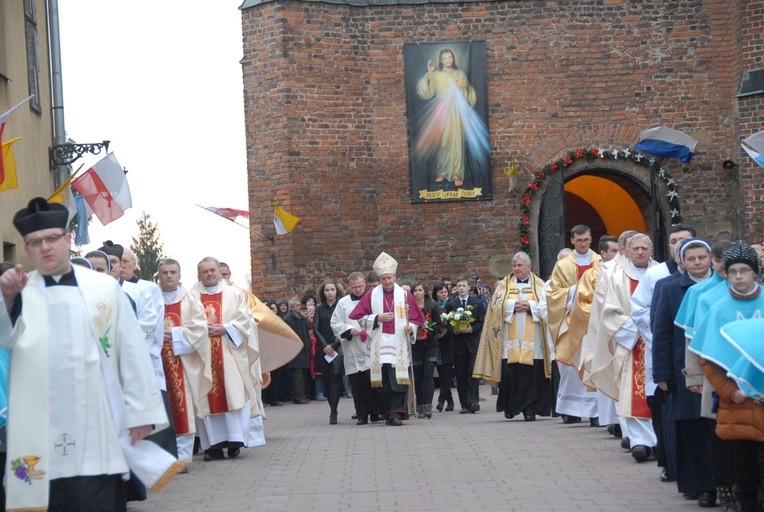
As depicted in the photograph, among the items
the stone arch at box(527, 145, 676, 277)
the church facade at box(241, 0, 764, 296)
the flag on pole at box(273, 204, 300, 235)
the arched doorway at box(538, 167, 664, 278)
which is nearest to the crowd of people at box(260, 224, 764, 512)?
the flag on pole at box(273, 204, 300, 235)

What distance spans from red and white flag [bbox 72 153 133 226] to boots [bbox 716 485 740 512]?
1228 cm

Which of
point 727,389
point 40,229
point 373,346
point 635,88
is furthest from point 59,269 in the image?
point 635,88

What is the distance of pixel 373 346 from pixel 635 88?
11.4m

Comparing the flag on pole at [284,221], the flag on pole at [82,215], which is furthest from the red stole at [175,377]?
the flag on pole at [284,221]

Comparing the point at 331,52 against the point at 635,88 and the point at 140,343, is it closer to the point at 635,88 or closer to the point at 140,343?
the point at 635,88

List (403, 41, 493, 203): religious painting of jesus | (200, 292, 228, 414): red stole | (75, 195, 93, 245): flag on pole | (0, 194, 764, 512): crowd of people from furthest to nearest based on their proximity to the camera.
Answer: (403, 41, 493, 203): religious painting of jesus, (75, 195, 93, 245): flag on pole, (200, 292, 228, 414): red stole, (0, 194, 764, 512): crowd of people

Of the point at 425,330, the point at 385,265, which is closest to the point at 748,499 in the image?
the point at 385,265

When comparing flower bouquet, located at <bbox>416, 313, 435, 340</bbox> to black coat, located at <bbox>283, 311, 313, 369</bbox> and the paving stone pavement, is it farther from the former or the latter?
black coat, located at <bbox>283, 311, 313, 369</bbox>

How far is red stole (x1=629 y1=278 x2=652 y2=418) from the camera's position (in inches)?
462

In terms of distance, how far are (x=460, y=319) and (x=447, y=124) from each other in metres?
8.29

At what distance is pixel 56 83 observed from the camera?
22.3 m

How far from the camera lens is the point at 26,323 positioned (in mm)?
6871

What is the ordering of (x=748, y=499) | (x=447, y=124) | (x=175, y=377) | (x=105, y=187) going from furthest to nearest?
1. (x=447, y=124)
2. (x=105, y=187)
3. (x=175, y=377)
4. (x=748, y=499)

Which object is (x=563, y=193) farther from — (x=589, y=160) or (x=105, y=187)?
(x=105, y=187)
